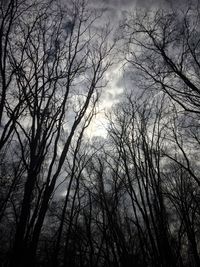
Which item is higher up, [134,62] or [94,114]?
[134,62]

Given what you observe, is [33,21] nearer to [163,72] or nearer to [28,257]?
[163,72]

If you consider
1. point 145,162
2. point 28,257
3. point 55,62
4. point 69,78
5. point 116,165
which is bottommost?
point 28,257

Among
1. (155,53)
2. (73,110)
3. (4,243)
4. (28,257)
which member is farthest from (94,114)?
(4,243)

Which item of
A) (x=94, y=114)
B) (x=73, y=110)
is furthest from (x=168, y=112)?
(x=73, y=110)

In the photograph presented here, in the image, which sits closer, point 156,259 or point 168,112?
point 156,259

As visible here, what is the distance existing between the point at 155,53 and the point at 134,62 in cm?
74

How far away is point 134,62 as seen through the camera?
276 inches

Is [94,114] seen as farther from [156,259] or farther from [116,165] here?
[156,259]

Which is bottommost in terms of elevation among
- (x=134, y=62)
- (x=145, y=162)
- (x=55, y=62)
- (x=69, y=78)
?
(x=145, y=162)

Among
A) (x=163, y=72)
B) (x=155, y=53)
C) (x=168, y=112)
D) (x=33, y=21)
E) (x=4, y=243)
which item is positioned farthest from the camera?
(x=4, y=243)

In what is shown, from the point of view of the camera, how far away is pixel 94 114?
23.8 feet

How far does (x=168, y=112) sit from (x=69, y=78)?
3.68 m

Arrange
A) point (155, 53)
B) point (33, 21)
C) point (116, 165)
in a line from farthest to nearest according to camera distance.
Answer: point (116, 165), point (155, 53), point (33, 21)

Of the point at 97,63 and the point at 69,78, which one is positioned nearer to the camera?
the point at 69,78
